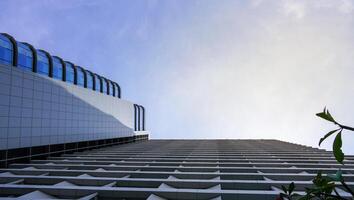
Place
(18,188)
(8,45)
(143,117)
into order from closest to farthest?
(18,188) < (8,45) < (143,117)

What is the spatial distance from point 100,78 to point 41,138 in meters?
22.6

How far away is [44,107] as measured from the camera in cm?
2988

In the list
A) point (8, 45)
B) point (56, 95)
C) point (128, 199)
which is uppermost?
point (8, 45)

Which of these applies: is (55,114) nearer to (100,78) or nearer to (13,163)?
(13,163)

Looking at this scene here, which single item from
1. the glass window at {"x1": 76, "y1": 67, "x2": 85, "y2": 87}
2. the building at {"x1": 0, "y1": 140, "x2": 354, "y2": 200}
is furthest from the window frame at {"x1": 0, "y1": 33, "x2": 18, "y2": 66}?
the glass window at {"x1": 76, "y1": 67, "x2": 85, "y2": 87}

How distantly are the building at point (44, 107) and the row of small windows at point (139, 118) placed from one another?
73.1ft

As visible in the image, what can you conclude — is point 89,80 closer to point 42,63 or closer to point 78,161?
point 42,63

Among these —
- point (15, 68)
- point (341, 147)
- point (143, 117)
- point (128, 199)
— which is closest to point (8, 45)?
point (15, 68)

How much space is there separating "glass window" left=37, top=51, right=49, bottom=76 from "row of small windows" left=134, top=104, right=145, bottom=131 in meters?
37.9

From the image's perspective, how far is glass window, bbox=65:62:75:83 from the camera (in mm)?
38562

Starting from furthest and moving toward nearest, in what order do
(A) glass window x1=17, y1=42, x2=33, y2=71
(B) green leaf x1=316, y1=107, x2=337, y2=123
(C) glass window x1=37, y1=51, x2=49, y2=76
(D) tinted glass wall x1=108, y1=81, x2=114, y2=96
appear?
(D) tinted glass wall x1=108, y1=81, x2=114, y2=96, (C) glass window x1=37, y1=51, x2=49, y2=76, (A) glass window x1=17, y1=42, x2=33, y2=71, (B) green leaf x1=316, y1=107, x2=337, y2=123

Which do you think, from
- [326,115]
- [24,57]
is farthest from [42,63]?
[326,115]

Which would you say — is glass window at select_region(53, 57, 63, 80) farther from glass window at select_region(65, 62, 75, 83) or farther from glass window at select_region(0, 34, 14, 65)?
glass window at select_region(0, 34, 14, 65)

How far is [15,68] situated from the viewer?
85.0 ft
